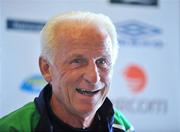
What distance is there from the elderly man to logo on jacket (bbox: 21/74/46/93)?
1.23 metres

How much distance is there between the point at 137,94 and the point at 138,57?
0.89 feet

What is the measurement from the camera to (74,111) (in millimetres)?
1167

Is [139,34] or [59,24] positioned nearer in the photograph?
[59,24]

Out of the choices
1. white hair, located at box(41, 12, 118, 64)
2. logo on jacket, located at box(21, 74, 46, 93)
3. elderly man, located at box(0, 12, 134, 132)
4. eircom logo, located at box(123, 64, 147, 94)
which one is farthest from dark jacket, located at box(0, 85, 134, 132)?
eircom logo, located at box(123, 64, 147, 94)

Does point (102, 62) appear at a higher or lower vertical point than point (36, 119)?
higher

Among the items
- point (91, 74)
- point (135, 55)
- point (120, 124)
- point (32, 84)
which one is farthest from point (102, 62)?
point (135, 55)

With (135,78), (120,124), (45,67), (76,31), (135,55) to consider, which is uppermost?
(76,31)

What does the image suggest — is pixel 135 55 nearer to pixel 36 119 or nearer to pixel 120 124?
pixel 120 124

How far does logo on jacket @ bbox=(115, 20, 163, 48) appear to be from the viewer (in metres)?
2.71

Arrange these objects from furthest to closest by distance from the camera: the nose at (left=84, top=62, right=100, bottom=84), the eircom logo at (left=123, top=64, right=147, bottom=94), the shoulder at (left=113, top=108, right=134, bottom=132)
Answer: the eircom logo at (left=123, top=64, right=147, bottom=94) < the shoulder at (left=113, top=108, right=134, bottom=132) < the nose at (left=84, top=62, right=100, bottom=84)

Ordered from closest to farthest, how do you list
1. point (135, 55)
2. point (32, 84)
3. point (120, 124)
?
point (120, 124)
point (32, 84)
point (135, 55)

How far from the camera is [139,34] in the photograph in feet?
9.13

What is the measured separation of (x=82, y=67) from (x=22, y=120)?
0.82 feet

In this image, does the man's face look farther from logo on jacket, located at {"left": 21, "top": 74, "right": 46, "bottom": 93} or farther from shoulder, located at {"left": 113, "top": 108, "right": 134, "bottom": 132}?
logo on jacket, located at {"left": 21, "top": 74, "right": 46, "bottom": 93}
